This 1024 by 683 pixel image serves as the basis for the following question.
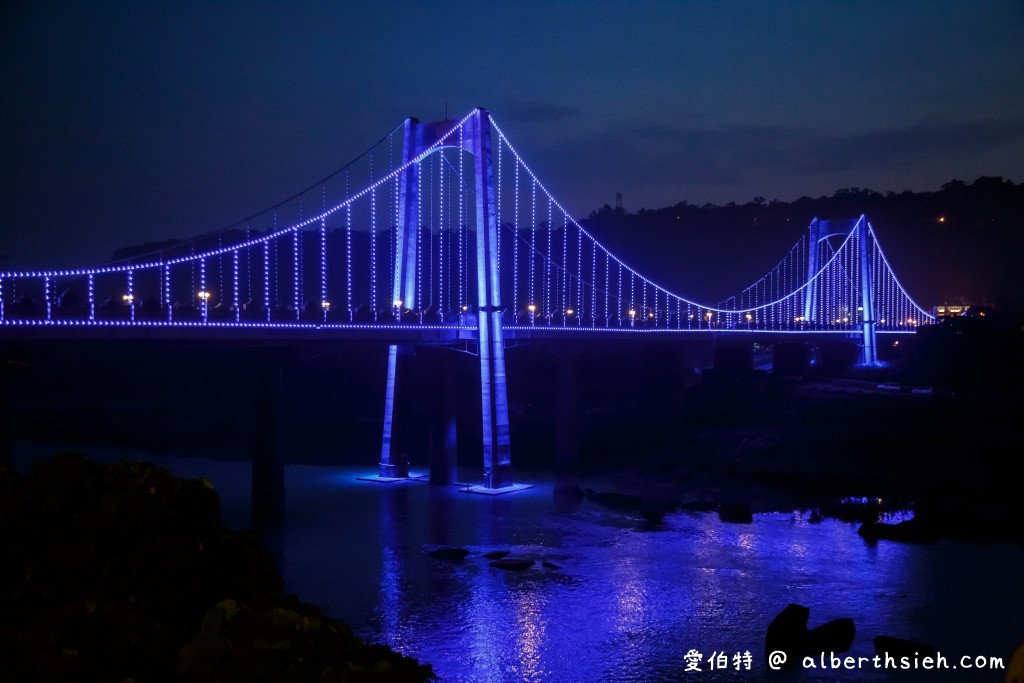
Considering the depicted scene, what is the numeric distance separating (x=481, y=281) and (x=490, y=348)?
6.96 ft

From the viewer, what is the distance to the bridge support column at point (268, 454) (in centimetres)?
2691

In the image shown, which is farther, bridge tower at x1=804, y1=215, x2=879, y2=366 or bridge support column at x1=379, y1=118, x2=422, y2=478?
bridge tower at x1=804, y1=215, x2=879, y2=366

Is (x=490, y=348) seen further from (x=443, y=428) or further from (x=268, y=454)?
(x=268, y=454)

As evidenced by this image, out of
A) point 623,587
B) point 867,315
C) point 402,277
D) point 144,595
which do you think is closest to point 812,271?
point 867,315

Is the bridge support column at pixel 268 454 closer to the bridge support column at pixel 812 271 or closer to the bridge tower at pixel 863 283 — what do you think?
the bridge tower at pixel 863 283

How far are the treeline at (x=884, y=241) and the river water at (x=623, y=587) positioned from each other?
55.0 metres

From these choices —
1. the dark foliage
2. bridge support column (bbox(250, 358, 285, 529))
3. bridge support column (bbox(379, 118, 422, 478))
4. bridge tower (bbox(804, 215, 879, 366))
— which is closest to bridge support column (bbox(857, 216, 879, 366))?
bridge tower (bbox(804, 215, 879, 366))

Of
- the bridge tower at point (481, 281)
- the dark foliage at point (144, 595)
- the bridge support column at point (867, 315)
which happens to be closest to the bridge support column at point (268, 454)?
the bridge tower at point (481, 281)

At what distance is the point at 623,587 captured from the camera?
19.0 meters

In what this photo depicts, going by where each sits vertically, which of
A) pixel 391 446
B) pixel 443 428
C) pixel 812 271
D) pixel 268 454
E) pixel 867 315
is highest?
pixel 812 271

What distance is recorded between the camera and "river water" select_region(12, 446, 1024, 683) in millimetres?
14969

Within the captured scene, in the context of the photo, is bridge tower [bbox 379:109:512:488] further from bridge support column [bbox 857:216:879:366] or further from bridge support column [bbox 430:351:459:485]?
bridge support column [bbox 857:216:879:366]

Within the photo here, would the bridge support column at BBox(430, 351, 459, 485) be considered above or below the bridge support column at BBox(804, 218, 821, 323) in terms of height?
below

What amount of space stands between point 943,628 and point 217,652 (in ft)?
50.2
